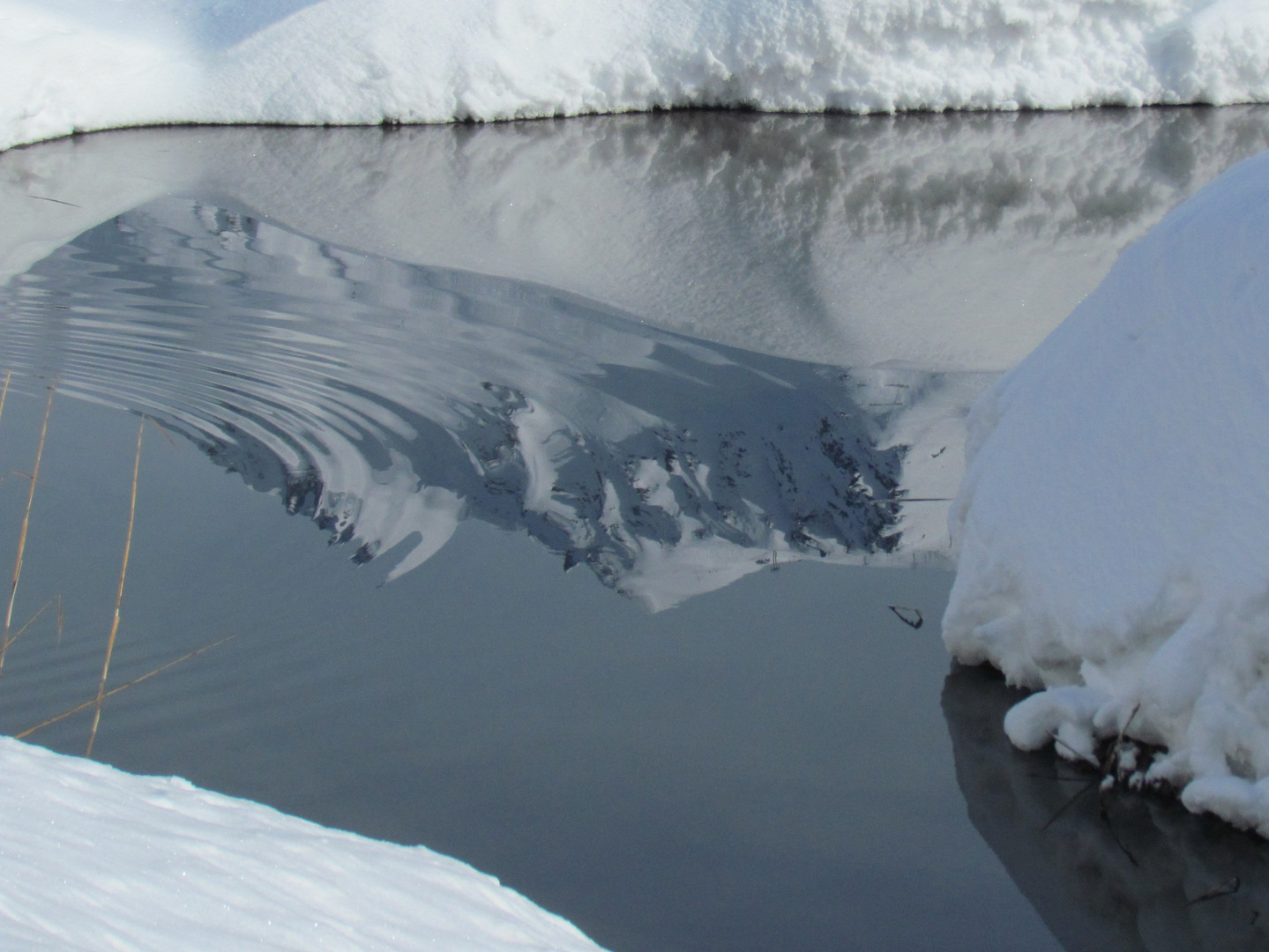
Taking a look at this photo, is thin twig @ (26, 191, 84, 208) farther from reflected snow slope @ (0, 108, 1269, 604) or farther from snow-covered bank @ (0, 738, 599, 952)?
snow-covered bank @ (0, 738, 599, 952)

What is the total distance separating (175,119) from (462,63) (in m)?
2.36

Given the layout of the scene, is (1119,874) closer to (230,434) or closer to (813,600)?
(813,600)

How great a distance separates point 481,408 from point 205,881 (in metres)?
3.26

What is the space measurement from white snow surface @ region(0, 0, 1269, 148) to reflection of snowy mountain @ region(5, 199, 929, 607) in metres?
4.17

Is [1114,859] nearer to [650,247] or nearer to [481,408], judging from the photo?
[481,408]

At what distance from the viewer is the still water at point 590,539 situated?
2637 millimetres

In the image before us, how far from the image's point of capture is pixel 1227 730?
8.20ft

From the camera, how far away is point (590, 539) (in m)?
3.94

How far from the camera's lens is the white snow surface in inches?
398

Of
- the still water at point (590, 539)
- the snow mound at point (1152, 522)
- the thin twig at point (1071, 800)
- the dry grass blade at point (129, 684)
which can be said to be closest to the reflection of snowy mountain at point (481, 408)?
the still water at point (590, 539)

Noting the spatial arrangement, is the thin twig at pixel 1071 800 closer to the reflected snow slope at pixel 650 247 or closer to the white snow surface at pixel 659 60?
the reflected snow slope at pixel 650 247

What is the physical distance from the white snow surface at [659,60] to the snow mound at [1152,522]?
24.3 feet

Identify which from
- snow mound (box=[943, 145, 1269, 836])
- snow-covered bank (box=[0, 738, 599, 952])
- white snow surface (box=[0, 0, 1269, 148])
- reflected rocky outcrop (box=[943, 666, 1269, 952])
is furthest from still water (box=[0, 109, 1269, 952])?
white snow surface (box=[0, 0, 1269, 148])

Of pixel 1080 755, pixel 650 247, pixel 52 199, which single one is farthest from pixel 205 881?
pixel 52 199
